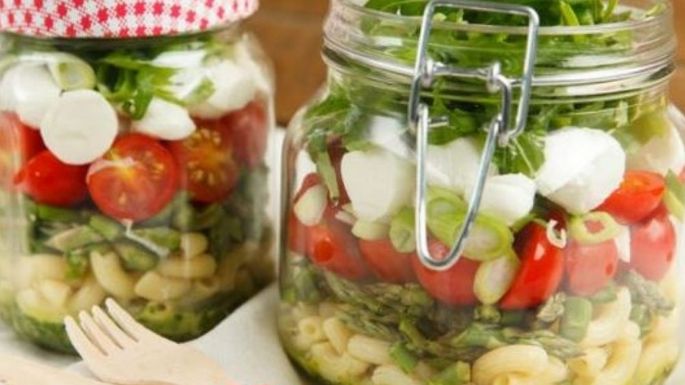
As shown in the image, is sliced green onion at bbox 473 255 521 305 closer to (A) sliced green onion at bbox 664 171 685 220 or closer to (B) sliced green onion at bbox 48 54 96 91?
(A) sliced green onion at bbox 664 171 685 220

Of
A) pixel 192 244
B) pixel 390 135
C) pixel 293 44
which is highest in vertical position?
pixel 390 135

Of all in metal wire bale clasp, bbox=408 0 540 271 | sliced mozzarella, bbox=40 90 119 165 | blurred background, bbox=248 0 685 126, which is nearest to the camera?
metal wire bale clasp, bbox=408 0 540 271

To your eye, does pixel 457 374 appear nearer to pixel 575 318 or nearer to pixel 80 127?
pixel 575 318

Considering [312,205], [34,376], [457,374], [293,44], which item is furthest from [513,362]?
[293,44]

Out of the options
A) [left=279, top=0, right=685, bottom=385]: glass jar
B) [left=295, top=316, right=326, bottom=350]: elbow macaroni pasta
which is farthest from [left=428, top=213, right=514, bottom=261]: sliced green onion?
[left=295, top=316, right=326, bottom=350]: elbow macaroni pasta

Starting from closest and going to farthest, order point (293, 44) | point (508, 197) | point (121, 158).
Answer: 1. point (508, 197)
2. point (121, 158)
3. point (293, 44)

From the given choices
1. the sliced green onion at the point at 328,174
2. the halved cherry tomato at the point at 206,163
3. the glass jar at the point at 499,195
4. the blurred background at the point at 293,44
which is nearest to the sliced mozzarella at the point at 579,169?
the glass jar at the point at 499,195

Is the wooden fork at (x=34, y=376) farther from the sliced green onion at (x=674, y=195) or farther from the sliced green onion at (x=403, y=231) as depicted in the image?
the sliced green onion at (x=674, y=195)
